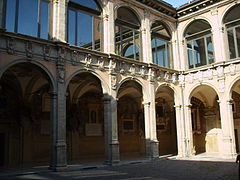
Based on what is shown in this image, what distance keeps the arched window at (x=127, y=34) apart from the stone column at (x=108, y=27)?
89 centimetres

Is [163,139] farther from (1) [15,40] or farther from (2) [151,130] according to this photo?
(1) [15,40]

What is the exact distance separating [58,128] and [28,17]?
512 cm

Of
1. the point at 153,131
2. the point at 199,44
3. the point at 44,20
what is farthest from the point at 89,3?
the point at 199,44

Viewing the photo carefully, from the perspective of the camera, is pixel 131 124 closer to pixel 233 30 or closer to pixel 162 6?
pixel 162 6

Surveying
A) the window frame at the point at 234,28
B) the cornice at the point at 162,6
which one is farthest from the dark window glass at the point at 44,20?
the window frame at the point at 234,28

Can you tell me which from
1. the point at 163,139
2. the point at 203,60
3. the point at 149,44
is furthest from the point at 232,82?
the point at 163,139

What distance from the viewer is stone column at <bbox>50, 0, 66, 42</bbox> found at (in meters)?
13.0

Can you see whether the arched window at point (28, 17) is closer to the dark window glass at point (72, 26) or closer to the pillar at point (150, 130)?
the dark window glass at point (72, 26)

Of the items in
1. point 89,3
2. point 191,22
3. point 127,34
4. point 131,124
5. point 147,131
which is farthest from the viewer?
point 131,124

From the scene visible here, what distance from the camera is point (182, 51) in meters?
19.4

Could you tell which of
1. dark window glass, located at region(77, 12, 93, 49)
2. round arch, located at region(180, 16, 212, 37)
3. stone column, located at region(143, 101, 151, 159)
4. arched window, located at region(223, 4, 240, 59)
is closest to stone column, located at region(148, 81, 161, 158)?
stone column, located at region(143, 101, 151, 159)

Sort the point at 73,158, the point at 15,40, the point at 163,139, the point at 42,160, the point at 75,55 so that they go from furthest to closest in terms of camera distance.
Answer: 1. the point at 163,139
2. the point at 73,158
3. the point at 42,160
4. the point at 75,55
5. the point at 15,40

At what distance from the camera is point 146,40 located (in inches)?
680

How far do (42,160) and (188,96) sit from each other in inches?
398
